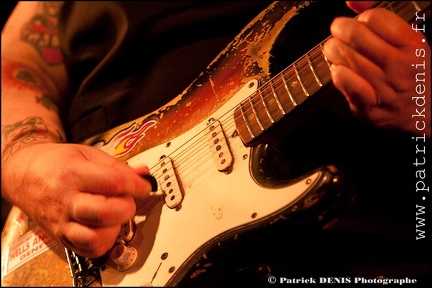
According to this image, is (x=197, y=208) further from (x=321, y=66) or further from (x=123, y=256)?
(x=321, y=66)

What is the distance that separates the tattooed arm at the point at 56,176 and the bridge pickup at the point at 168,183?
26 millimetres

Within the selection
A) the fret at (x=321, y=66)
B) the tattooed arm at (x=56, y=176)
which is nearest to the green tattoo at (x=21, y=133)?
the tattooed arm at (x=56, y=176)

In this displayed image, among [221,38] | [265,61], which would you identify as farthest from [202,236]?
[221,38]

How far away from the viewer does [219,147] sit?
647mm

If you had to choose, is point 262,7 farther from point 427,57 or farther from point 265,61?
point 427,57

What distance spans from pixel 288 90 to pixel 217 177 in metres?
0.17

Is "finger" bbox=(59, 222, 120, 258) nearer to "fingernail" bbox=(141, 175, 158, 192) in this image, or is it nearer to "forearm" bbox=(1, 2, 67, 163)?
"fingernail" bbox=(141, 175, 158, 192)

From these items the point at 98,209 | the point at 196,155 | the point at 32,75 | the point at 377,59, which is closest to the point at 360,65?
the point at 377,59

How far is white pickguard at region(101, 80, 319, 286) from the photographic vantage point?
59 centimetres

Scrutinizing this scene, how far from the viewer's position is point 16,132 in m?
0.91

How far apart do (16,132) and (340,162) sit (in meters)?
0.68

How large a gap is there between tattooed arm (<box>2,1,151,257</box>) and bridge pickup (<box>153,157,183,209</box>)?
1.0 inches

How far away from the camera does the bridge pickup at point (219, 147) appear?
630 mm

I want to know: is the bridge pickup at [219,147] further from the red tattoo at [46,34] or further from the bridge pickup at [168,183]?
the red tattoo at [46,34]
